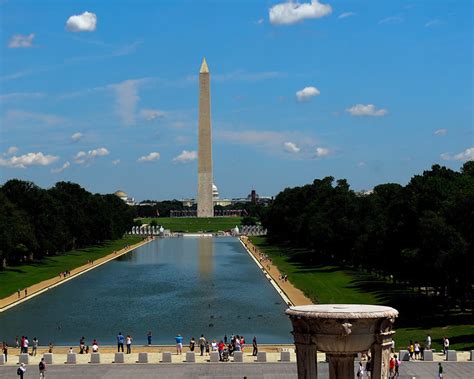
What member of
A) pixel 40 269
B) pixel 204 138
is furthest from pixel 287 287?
pixel 204 138

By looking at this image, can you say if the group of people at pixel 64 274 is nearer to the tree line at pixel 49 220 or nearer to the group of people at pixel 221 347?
the tree line at pixel 49 220

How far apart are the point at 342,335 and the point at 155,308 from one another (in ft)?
115

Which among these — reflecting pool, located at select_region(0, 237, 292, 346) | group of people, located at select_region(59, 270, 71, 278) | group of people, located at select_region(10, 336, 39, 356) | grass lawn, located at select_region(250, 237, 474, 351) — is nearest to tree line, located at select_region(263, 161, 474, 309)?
grass lawn, located at select_region(250, 237, 474, 351)

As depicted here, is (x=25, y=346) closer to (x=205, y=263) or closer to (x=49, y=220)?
(x=205, y=263)

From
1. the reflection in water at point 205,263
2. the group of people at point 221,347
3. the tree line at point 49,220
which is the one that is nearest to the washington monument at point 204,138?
the tree line at point 49,220

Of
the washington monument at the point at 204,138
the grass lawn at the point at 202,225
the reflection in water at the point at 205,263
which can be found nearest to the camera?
the reflection in water at the point at 205,263

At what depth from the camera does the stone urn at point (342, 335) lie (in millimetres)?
13547

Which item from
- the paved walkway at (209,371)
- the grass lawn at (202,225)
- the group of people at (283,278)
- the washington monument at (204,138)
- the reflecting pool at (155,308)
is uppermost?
the washington monument at (204,138)

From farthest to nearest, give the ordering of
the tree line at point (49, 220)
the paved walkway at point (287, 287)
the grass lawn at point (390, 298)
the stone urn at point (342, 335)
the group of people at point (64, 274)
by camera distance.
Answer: the tree line at point (49, 220)
the group of people at point (64, 274)
the paved walkway at point (287, 287)
the grass lawn at point (390, 298)
the stone urn at point (342, 335)

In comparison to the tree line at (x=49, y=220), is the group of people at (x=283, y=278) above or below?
below

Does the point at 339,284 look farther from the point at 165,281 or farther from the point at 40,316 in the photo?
the point at 40,316

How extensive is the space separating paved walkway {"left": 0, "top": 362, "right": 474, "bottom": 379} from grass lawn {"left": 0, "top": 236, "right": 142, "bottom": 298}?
82.4 feet

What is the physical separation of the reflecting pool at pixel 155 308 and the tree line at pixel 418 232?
773cm

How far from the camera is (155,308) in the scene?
Answer: 47.7 metres
